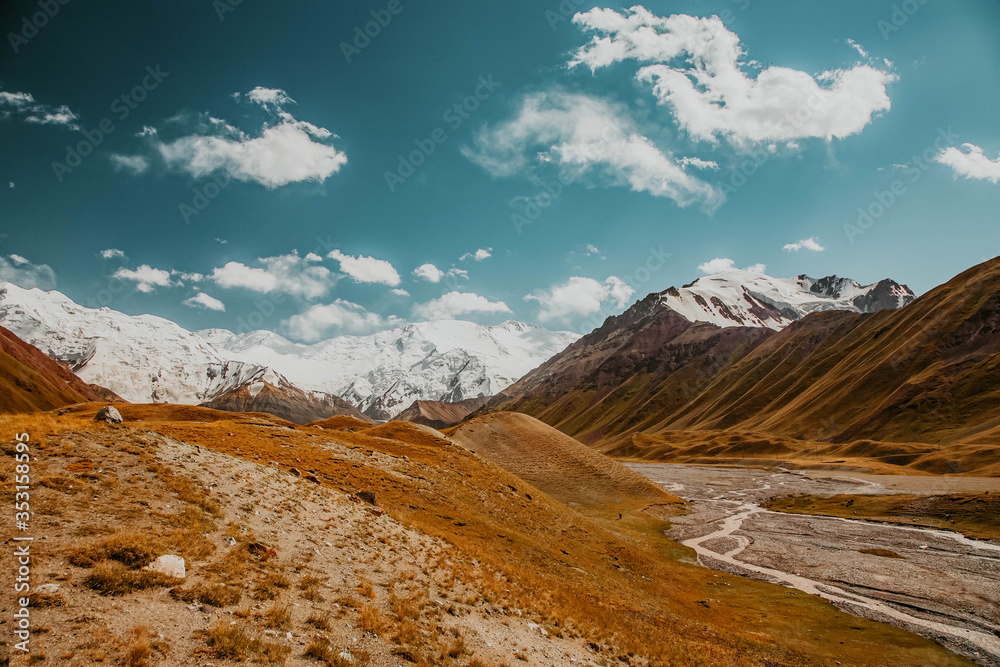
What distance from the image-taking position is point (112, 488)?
18.2m

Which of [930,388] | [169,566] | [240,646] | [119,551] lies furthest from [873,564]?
[930,388]

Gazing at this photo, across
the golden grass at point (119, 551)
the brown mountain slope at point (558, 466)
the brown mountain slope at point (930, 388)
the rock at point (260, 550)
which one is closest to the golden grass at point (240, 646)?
the golden grass at point (119, 551)

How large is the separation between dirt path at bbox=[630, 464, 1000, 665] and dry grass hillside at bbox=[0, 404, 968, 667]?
4.14m

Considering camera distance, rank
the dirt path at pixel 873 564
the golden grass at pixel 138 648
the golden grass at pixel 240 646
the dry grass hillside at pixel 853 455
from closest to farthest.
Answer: the golden grass at pixel 138 648 < the golden grass at pixel 240 646 < the dirt path at pixel 873 564 < the dry grass hillside at pixel 853 455

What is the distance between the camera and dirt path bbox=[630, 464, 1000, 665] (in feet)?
115

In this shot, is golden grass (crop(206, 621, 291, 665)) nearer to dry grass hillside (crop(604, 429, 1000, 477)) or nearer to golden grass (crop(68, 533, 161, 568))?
golden grass (crop(68, 533, 161, 568))

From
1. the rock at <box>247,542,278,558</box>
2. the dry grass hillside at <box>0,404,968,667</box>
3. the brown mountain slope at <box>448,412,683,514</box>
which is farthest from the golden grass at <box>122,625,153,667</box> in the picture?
the brown mountain slope at <box>448,412,683,514</box>

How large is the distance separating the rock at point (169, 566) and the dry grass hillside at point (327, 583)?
26cm

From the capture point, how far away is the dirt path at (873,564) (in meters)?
35.2

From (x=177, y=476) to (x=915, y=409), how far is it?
217 meters

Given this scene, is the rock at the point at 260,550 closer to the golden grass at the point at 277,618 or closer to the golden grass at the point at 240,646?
the golden grass at the point at 277,618

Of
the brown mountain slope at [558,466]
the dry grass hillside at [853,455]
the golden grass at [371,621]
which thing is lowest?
the dry grass hillside at [853,455]

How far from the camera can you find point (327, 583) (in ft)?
60.3

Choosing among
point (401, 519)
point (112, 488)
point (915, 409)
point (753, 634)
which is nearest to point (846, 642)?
point (753, 634)
